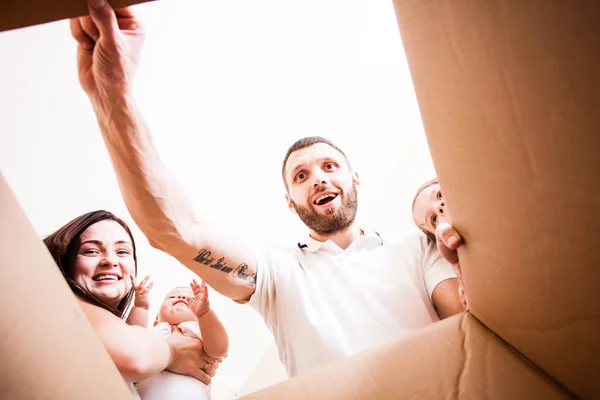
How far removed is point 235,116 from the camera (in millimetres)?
1421

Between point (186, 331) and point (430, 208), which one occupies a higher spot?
point (430, 208)

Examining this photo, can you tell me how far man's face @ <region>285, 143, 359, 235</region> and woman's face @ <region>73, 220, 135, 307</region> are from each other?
631mm

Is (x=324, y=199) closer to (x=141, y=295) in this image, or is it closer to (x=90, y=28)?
(x=141, y=295)

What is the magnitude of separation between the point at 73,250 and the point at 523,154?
1.18 meters

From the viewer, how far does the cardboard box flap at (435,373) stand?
0.91 feet

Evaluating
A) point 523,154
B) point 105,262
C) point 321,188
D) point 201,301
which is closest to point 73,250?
point 105,262

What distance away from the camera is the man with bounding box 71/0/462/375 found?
59 cm

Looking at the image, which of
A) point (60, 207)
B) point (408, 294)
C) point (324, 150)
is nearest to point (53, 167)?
point (60, 207)

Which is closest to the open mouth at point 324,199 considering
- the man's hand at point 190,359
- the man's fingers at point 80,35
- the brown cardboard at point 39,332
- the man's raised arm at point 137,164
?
the man's raised arm at point 137,164

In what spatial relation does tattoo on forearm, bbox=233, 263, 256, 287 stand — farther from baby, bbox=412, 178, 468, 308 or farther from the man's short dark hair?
baby, bbox=412, 178, 468, 308

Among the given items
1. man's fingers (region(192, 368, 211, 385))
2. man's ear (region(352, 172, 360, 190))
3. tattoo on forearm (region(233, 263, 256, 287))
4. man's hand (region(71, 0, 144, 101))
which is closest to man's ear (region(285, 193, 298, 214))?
man's ear (region(352, 172, 360, 190))

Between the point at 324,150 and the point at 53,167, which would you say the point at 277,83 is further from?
the point at 53,167

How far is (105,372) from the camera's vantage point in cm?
29

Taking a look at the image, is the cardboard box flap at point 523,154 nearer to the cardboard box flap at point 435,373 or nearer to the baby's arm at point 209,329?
the cardboard box flap at point 435,373
